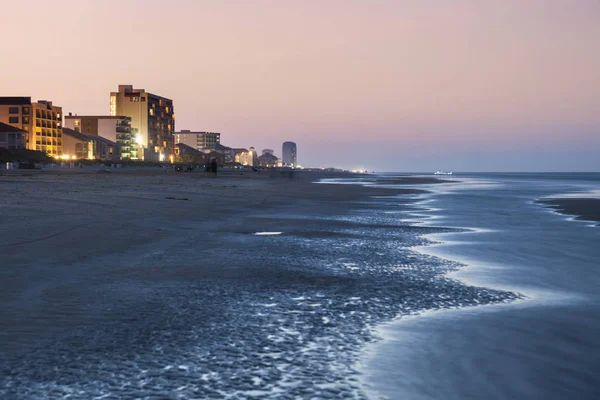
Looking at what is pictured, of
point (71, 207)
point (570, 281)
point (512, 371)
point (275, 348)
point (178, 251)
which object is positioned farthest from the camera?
point (71, 207)

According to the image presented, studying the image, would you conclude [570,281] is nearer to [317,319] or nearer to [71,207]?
[317,319]

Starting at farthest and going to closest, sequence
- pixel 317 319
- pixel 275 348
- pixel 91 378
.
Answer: pixel 317 319, pixel 275 348, pixel 91 378

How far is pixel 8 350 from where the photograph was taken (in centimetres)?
520

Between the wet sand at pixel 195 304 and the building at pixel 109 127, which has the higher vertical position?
the building at pixel 109 127

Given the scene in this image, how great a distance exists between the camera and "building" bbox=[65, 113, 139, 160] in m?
186

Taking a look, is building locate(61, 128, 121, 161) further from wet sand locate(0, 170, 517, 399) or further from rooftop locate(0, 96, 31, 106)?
wet sand locate(0, 170, 517, 399)

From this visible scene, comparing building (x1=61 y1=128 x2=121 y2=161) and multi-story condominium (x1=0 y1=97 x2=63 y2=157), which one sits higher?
multi-story condominium (x1=0 y1=97 x2=63 y2=157)

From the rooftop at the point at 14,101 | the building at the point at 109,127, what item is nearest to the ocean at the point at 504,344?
the rooftop at the point at 14,101

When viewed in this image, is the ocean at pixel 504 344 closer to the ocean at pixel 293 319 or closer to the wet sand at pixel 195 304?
the ocean at pixel 293 319

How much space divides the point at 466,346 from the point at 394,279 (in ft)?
11.2

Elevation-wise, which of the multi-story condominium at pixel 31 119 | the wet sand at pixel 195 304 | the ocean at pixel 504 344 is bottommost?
the ocean at pixel 504 344

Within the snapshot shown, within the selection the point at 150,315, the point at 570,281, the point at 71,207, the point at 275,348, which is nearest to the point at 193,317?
the point at 150,315

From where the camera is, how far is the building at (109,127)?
610 feet

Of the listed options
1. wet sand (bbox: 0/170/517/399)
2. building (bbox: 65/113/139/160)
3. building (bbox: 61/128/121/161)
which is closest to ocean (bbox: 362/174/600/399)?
wet sand (bbox: 0/170/517/399)
